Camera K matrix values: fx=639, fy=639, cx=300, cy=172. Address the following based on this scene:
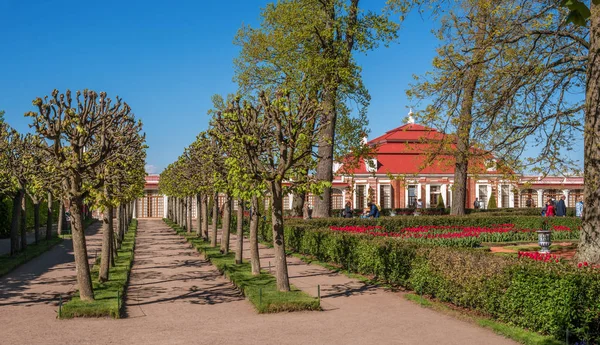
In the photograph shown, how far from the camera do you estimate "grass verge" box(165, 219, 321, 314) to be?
10.8 m

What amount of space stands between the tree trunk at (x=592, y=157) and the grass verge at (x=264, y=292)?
5.85 metres

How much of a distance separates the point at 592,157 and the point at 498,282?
453 centimetres

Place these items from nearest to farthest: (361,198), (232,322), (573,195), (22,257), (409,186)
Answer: (232,322) → (22,257) → (361,198) → (409,186) → (573,195)

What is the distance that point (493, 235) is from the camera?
2400 centimetres

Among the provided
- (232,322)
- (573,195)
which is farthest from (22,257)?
(573,195)

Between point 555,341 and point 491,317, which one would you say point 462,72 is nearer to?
point 491,317

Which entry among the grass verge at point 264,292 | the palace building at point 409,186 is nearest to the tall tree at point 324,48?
the grass verge at point 264,292

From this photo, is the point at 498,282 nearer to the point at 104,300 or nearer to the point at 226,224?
the point at 104,300

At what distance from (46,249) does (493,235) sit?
16633 millimetres

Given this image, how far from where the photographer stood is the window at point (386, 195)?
57125 mm

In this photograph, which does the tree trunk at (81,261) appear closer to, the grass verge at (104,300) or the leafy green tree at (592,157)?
the grass verge at (104,300)

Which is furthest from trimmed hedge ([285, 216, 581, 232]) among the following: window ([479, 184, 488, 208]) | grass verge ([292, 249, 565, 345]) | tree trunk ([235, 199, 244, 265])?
window ([479, 184, 488, 208])

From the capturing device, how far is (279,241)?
1243 cm

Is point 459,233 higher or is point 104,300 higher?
point 459,233
